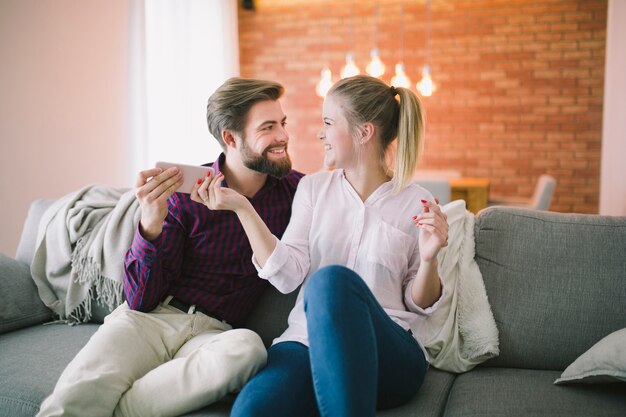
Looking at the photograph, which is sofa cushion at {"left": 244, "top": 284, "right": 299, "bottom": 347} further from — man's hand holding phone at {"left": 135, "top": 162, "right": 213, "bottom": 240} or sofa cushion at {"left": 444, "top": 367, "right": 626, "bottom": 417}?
sofa cushion at {"left": 444, "top": 367, "right": 626, "bottom": 417}

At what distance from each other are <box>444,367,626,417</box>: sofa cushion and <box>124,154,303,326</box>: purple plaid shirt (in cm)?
69

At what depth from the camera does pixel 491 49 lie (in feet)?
19.9

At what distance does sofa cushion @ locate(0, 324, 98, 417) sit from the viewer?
1.63m

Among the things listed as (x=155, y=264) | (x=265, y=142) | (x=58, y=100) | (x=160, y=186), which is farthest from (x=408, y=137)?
(x=58, y=100)

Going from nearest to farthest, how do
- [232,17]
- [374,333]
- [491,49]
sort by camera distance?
[374,333] → [232,17] → [491,49]

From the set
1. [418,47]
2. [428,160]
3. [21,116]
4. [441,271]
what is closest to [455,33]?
[418,47]

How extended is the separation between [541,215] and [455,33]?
4566 millimetres

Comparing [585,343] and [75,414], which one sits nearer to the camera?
[75,414]

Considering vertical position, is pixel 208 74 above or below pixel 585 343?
above

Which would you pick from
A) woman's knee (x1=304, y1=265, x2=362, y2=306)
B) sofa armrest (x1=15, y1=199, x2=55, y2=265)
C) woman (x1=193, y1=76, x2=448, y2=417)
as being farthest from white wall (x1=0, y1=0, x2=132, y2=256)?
woman's knee (x1=304, y1=265, x2=362, y2=306)

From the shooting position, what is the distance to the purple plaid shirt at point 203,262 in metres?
1.85

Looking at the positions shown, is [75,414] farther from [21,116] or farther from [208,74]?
[208,74]

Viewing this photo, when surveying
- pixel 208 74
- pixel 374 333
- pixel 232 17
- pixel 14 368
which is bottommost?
pixel 14 368

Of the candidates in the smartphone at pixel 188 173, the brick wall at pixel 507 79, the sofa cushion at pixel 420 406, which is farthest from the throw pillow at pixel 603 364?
the brick wall at pixel 507 79
